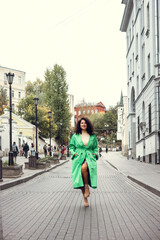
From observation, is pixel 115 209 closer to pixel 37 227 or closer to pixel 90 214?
pixel 90 214

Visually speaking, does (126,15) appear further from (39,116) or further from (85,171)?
(85,171)

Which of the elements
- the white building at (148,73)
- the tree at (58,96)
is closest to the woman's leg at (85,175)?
the white building at (148,73)

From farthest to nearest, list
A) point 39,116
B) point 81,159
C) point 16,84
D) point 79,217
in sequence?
point 16,84 → point 39,116 → point 81,159 → point 79,217

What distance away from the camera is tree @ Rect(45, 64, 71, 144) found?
217 ft

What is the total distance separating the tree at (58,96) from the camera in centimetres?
6612

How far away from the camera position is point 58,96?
218 ft

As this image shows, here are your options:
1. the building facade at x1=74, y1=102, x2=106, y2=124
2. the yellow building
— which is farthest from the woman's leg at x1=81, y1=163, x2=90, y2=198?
the building facade at x1=74, y1=102, x2=106, y2=124

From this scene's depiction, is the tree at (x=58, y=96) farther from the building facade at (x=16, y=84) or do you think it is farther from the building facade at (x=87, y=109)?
the building facade at (x=87, y=109)

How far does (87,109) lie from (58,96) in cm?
5343

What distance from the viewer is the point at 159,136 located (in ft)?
81.9

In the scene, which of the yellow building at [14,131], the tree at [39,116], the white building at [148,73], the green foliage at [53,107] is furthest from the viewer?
the green foliage at [53,107]

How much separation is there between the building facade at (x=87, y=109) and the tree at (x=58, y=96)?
4265 centimetres

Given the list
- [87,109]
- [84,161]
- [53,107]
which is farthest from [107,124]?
[84,161]

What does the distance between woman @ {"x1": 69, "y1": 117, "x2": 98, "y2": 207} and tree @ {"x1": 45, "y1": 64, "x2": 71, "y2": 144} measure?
57.3 meters
